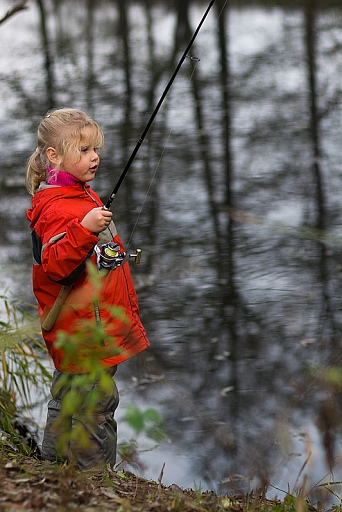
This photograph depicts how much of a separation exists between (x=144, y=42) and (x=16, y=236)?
23.5 feet

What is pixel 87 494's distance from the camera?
2.72 meters

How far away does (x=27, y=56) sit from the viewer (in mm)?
13023

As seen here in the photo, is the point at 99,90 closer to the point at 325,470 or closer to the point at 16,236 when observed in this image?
the point at 16,236

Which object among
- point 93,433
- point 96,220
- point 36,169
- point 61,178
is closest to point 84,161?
point 61,178

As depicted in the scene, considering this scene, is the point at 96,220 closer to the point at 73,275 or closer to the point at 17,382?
the point at 73,275

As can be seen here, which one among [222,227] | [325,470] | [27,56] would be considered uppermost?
[27,56]

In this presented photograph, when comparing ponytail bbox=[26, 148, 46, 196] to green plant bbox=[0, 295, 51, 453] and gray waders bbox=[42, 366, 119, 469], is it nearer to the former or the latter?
gray waders bbox=[42, 366, 119, 469]

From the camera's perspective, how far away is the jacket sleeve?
3.09 metres

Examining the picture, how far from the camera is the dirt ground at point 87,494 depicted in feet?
8.45

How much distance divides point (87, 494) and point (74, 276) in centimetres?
82

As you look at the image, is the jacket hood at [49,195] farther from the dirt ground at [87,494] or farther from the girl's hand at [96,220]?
the dirt ground at [87,494]

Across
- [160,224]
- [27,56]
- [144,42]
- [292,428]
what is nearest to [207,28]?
[144,42]

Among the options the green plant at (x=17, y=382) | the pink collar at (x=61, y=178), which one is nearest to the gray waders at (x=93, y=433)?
the green plant at (x=17, y=382)

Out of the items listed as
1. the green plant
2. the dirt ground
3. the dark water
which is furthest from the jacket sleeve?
the dark water
